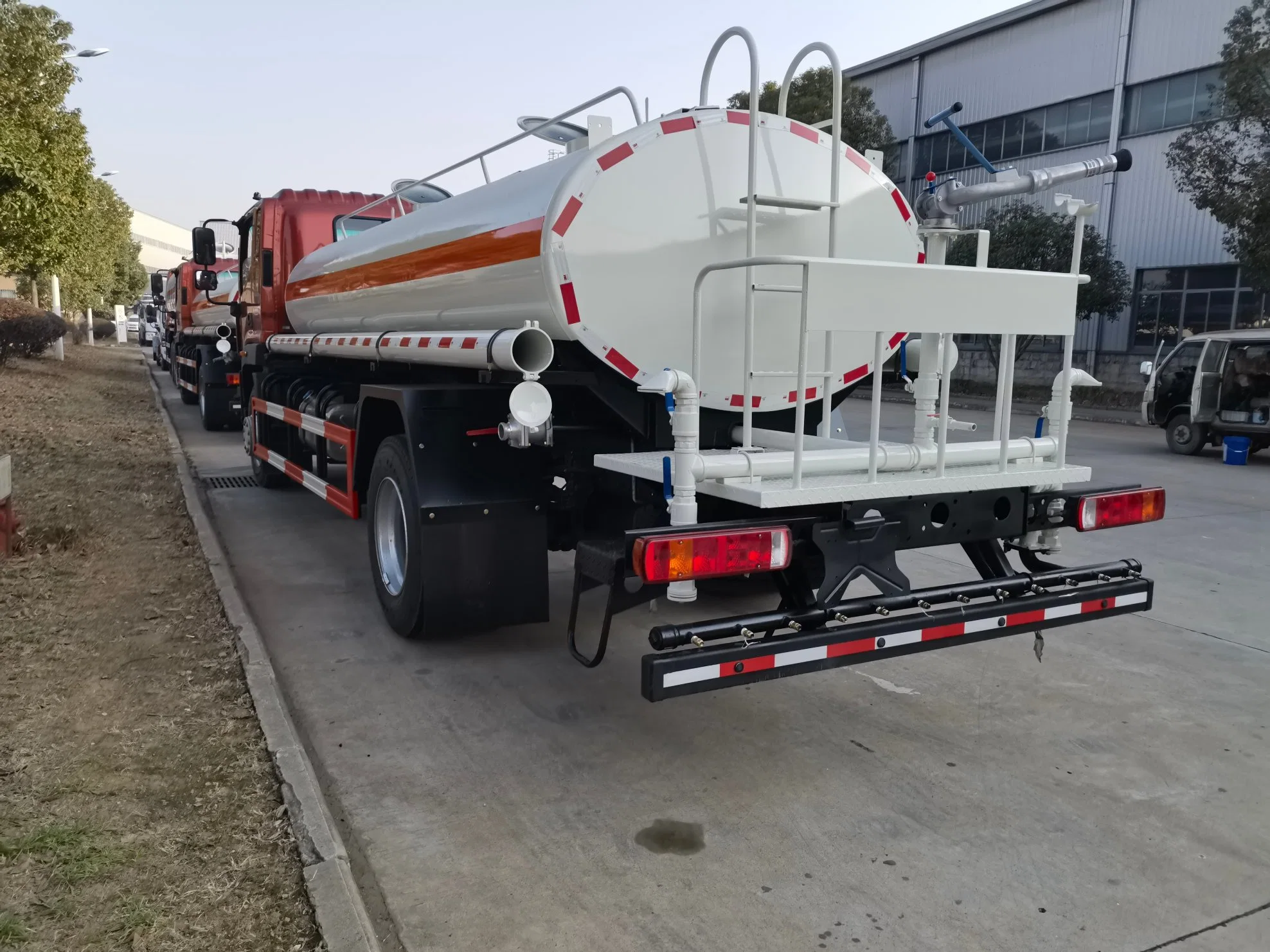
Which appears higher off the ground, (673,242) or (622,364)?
(673,242)

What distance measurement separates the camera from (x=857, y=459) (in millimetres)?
3617

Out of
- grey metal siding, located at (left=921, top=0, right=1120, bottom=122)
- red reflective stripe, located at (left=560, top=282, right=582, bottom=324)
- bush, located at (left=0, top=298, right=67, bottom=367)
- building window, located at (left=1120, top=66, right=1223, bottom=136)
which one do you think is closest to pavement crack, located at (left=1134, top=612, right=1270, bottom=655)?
red reflective stripe, located at (left=560, top=282, right=582, bottom=324)

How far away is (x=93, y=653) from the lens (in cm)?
466

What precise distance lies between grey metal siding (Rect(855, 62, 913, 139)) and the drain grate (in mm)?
25448

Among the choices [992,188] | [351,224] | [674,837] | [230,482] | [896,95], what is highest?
[896,95]

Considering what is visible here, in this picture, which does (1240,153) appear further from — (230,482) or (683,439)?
(683,439)

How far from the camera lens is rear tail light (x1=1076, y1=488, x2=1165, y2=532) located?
159 inches

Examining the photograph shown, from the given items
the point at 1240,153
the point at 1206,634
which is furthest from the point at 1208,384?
the point at 1206,634

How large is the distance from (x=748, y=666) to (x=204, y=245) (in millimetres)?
8330

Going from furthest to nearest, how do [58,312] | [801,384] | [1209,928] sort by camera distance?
[58,312] < [801,384] < [1209,928]

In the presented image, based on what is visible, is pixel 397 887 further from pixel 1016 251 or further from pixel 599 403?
pixel 1016 251

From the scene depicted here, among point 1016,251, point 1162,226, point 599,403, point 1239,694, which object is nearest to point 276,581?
point 599,403

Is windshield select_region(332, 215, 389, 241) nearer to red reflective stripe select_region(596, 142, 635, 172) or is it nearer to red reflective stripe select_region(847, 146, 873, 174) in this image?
red reflective stripe select_region(596, 142, 635, 172)

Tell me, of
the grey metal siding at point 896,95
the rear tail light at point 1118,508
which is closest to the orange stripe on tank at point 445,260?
the rear tail light at point 1118,508
